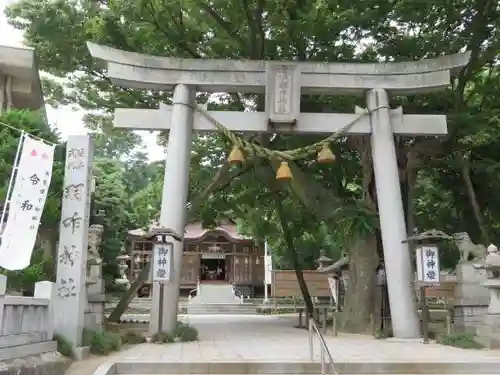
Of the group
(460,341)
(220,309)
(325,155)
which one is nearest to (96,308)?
(325,155)

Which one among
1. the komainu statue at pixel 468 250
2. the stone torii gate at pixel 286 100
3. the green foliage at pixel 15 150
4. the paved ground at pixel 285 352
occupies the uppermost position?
the stone torii gate at pixel 286 100

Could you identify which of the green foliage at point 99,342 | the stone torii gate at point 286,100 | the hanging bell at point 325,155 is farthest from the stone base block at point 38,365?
the hanging bell at point 325,155

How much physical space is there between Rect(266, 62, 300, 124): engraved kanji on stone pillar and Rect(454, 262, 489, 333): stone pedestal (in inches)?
199

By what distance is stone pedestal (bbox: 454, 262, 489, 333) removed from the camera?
11523 millimetres

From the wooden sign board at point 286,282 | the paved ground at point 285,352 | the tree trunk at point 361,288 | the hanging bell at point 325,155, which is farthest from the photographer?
the wooden sign board at point 286,282

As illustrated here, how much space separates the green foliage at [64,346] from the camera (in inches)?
320

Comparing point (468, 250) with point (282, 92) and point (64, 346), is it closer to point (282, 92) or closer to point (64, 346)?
point (282, 92)

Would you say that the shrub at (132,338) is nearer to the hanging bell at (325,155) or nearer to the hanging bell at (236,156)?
the hanging bell at (236,156)

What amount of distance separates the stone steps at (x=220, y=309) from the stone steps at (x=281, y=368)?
21.4m

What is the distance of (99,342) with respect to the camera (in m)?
9.17

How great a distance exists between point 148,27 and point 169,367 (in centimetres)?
804

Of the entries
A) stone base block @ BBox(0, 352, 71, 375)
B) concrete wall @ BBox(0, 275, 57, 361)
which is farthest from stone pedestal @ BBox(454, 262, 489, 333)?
concrete wall @ BBox(0, 275, 57, 361)

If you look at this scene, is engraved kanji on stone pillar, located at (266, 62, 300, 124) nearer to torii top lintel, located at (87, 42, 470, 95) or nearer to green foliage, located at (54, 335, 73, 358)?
torii top lintel, located at (87, 42, 470, 95)

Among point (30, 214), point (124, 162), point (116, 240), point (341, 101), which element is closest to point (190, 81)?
point (341, 101)
